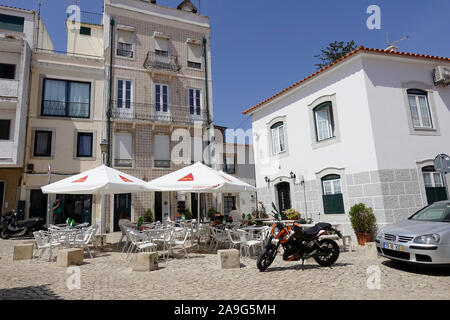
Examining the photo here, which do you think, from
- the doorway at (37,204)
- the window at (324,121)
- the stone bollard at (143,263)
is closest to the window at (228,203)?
the doorway at (37,204)

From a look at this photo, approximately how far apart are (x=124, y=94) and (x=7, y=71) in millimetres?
6210

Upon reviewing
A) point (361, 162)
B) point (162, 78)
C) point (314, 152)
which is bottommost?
point (361, 162)

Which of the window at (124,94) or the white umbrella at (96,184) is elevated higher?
the window at (124,94)

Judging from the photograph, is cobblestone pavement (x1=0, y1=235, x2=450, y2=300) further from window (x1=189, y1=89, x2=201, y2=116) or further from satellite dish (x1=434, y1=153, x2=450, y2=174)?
window (x1=189, y1=89, x2=201, y2=116)

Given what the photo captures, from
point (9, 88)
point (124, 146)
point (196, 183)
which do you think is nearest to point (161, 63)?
point (124, 146)

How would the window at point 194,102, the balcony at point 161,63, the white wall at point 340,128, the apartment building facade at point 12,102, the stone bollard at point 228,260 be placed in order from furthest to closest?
the window at point 194,102 < the balcony at point 161,63 < the apartment building facade at point 12,102 < the white wall at point 340,128 < the stone bollard at point 228,260

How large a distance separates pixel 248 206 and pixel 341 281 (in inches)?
756

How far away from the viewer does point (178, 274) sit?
5.92 metres

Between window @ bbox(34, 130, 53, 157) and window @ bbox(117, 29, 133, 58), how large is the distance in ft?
22.0

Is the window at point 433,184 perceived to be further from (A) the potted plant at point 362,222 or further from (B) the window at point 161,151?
(B) the window at point 161,151

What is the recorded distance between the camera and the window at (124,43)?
60.9ft

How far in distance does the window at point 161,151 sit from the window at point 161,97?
1.88 m
